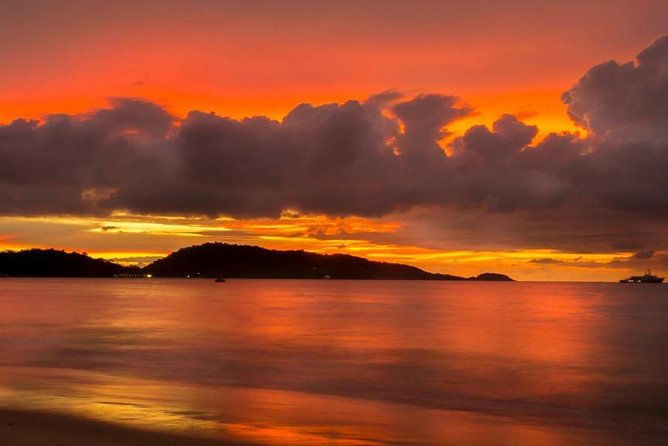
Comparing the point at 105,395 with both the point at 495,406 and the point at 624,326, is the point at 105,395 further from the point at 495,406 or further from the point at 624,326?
the point at 624,326

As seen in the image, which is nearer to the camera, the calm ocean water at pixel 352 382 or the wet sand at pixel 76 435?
the wet sand at pixel 76 435

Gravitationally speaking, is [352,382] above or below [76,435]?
below

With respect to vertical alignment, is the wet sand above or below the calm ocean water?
above

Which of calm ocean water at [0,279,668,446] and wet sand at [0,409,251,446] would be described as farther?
calm ocean water at [0,279,668,446]

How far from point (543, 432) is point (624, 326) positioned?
72.1 metres

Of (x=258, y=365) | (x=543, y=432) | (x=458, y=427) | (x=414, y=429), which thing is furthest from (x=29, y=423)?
(x=258, y=365)

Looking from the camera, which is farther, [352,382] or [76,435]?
[352,382]

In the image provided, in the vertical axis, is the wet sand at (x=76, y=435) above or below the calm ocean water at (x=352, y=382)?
above

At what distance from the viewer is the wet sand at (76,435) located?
17188mm

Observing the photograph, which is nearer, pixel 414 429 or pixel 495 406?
pixel 414 429

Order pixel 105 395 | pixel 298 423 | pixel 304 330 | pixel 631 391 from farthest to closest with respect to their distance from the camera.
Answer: pixel 304 330 → pixel 631 391 → pixel 105 395 → pixel 298 423

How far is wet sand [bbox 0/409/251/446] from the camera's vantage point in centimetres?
1719

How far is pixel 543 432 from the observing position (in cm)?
2367

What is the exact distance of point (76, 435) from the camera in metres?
18.3
